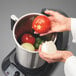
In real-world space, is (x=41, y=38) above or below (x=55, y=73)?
above

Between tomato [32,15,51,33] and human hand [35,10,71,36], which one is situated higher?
tomato [32,15,51,33]

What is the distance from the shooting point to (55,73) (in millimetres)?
1028

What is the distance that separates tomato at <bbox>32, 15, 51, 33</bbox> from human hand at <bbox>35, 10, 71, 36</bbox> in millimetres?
41

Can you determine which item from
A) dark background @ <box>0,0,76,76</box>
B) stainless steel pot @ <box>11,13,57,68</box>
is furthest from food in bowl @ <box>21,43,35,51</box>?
dark background @ <box>0,0,76,76</box>

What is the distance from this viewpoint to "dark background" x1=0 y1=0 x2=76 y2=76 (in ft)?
3.48

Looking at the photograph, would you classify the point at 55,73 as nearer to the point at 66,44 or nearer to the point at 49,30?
the point at 66,44

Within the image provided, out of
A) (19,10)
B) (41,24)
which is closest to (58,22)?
(41,24)

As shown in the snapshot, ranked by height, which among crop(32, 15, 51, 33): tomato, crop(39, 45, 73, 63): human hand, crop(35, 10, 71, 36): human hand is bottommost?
crop(39, 45, 73, 63): human hand

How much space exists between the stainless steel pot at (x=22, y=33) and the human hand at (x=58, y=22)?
1.2 inches

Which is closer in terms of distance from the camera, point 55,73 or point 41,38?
point 41,38

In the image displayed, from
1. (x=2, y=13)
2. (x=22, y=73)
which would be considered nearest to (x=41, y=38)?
(x=22, y=73)

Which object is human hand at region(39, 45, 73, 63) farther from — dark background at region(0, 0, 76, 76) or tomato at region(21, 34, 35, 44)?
dark background at region(0, 0, 76, 76)

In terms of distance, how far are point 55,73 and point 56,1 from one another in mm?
424

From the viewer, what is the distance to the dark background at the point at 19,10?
3.48ft
